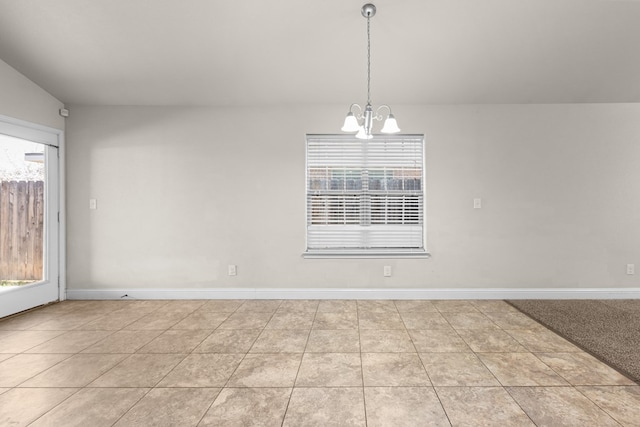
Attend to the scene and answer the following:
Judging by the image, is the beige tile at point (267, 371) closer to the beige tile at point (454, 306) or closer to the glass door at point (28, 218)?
the beige tile at point (454, 306)

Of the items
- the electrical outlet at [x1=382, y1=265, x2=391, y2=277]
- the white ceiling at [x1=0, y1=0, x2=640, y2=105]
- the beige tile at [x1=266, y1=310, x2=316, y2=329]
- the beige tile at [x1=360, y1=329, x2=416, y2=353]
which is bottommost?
the beige tile at [x1=266, y1=310, x2=316, y2=329]

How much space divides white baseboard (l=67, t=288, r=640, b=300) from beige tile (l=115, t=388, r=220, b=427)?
190cm

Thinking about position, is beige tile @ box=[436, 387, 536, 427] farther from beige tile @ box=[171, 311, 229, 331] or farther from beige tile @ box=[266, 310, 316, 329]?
beige tile @ box=[171, 311, 229, 331]

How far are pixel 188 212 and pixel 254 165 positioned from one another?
1019 millimetres

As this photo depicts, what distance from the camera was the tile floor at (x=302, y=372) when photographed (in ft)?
5.55

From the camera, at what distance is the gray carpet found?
2.32 meters

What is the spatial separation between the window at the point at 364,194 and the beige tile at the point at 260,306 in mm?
831

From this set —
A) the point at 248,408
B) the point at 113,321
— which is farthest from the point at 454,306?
the point at 113,321

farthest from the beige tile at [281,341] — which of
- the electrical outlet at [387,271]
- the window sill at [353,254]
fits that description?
the electrical outlet at [387,271]

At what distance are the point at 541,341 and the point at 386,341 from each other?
52.0 inches

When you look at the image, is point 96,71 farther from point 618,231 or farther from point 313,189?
point 618,231

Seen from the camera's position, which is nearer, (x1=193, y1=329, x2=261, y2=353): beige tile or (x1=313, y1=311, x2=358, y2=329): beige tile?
(x1=193, y1=329, x2=261, y2=353): beige tile

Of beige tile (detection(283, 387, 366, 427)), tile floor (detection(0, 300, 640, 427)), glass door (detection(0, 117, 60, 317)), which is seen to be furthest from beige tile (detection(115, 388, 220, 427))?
→ glass door (detection(0, 117, 60, 317))

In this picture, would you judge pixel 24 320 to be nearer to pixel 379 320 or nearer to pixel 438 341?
pixel 379 320
